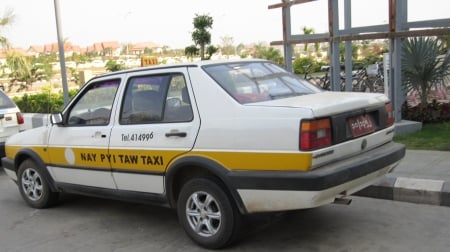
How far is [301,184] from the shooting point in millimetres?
3838

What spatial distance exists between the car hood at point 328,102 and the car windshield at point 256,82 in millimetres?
155

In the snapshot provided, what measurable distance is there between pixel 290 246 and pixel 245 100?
52.1 inches

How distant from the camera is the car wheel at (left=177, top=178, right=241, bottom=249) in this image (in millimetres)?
4277

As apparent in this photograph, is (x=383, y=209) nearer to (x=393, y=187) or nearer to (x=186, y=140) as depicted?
(x=393, y=187)

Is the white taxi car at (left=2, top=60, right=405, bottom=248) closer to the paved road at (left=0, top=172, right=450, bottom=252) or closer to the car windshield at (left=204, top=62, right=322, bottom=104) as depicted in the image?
the car windshield at (left=204, top=62, right=322, bottom=104)

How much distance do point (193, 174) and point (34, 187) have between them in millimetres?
2648

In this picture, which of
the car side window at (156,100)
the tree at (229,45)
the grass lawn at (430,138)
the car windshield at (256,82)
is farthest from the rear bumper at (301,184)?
the tree at (229,45)

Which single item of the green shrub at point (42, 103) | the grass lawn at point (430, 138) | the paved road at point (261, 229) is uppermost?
the green shrub at point (42, 103)

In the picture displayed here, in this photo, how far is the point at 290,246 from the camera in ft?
14.8

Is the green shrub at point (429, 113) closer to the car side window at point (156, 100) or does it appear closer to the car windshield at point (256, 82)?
the car windshield at point (256, 82)

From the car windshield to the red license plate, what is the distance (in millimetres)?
647

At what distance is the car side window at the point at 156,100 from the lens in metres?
4.64

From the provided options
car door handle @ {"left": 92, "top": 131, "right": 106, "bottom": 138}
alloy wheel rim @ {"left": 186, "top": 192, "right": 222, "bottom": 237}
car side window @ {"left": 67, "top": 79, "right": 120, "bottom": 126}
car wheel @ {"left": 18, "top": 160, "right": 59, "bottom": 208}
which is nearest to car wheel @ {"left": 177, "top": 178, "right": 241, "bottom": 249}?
alloy wheel rim @ {"left": 186, "top": 192, "right": 222, "bottom": 237}

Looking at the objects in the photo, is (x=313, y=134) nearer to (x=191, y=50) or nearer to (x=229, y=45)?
(x=191, y=50)
